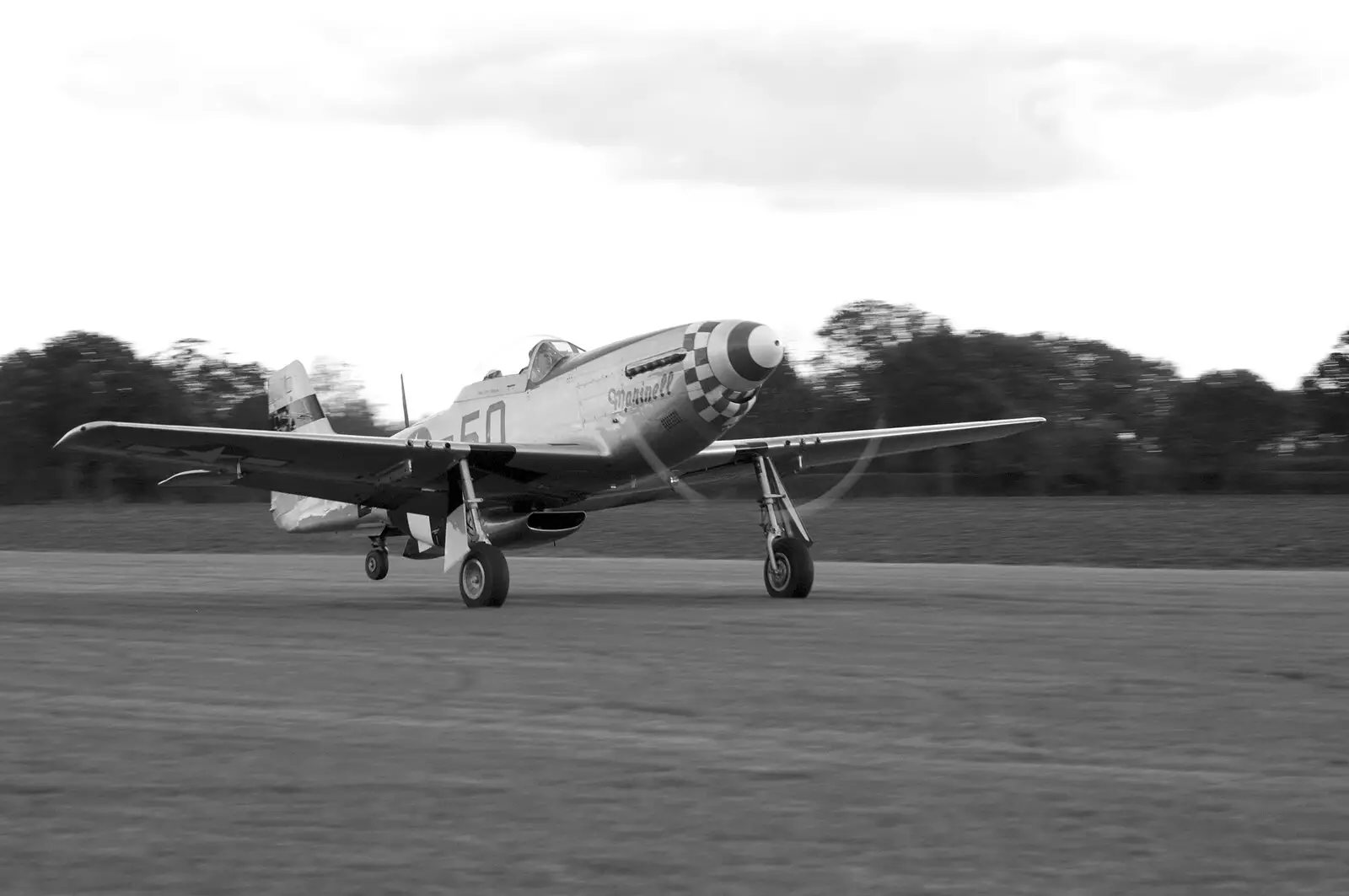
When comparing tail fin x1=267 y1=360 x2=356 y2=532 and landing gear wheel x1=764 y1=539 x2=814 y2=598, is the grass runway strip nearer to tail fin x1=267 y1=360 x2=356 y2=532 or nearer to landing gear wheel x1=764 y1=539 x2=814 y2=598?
tail fin x1=267 y1=360 x2=356 y2=532

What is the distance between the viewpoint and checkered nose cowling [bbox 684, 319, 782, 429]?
13969 mm

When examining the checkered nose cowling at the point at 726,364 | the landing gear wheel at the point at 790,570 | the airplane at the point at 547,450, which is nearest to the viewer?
the checkered nose cowling at the point at 726,364

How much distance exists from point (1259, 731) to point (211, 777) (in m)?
4.51

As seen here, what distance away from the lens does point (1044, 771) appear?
5.31 m

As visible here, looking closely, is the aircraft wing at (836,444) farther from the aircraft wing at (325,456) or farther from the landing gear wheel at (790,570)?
the aircraft wing at (325,456)

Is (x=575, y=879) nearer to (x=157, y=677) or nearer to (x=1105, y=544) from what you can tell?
(x=157, y=677)

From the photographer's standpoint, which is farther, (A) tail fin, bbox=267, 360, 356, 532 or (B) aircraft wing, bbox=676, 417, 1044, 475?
(A) tail fin, bbox=267, 360, 356, 532

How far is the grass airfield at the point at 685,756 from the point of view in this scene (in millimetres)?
4039

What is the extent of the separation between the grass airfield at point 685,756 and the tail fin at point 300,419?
8210 mm

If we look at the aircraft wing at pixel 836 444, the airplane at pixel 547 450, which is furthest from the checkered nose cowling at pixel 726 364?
the aircraft wing at pixel 836 444

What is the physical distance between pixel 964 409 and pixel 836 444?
5630cm

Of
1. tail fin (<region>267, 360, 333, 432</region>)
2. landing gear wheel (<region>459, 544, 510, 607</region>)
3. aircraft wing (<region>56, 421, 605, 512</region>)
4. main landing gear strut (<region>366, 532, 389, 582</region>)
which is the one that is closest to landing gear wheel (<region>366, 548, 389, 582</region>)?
main landing gear strut (<region>366, 532, 389, 582</region>)

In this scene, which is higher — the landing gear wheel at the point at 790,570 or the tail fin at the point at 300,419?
the tail fin at the point at 300,419

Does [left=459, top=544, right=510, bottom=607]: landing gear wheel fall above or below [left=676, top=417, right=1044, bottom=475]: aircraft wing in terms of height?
below
